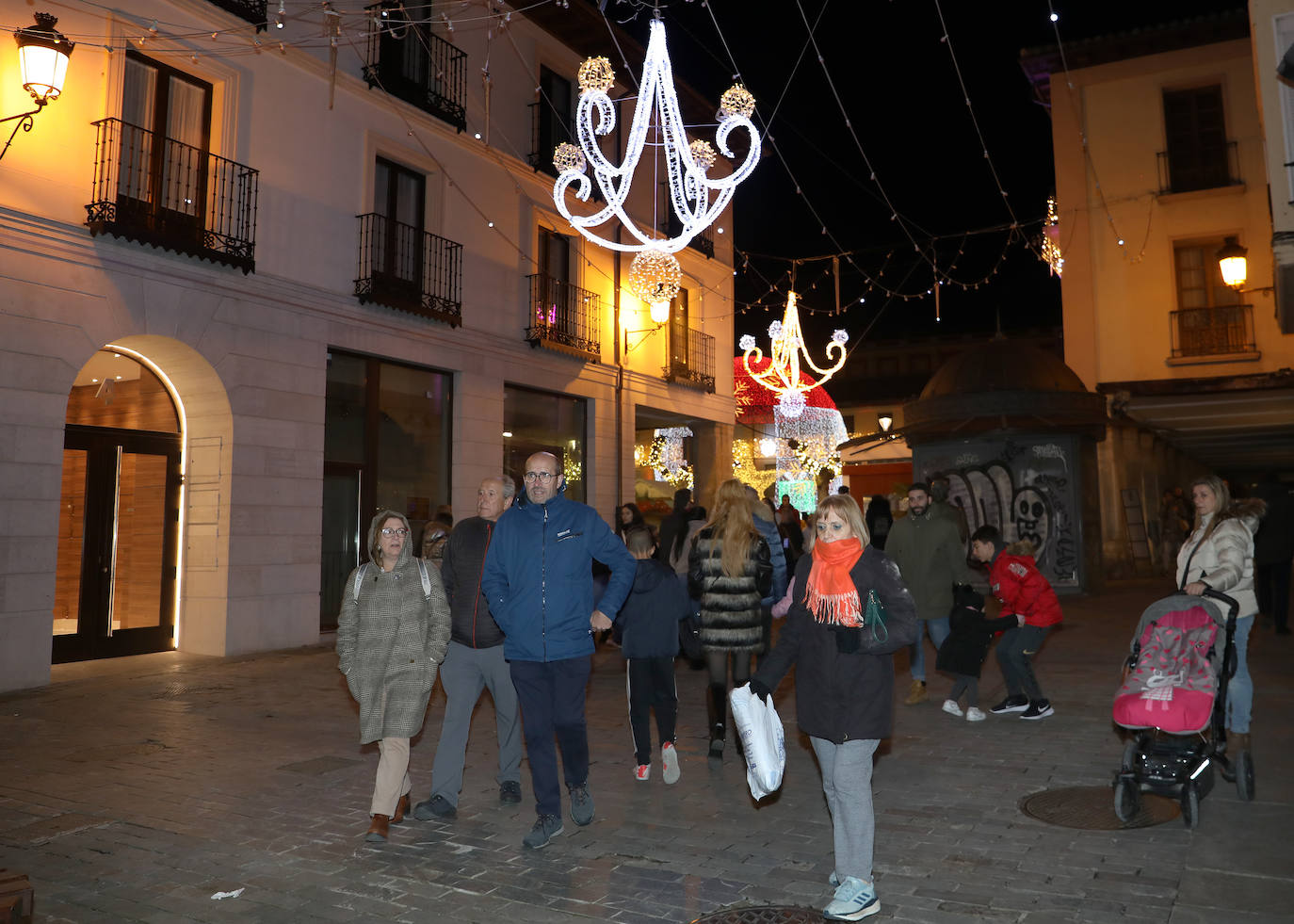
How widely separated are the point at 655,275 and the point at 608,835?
36.6ft

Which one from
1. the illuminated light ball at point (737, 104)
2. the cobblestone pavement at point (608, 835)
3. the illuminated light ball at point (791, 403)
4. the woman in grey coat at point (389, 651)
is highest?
the illuminated light ball at point (737, 104)

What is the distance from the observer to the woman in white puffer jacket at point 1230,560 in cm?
593

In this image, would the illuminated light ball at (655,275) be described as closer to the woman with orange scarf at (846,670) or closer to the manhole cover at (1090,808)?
the manhole cover at (1090,808)

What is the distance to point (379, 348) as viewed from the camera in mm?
14516

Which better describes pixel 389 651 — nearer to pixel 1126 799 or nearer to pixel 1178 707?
pixel 1126 799

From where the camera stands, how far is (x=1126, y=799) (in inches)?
202

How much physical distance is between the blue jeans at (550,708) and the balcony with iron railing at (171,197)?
28.3 feet

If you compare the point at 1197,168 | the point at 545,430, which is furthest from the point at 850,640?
the point at 1197,168

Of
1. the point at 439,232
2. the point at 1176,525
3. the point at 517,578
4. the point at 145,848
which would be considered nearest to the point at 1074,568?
the point at 1176,525

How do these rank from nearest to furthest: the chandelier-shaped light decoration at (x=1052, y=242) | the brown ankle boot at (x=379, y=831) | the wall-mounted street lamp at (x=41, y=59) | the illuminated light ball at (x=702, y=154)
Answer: the brown ankle boot at (x=379, y=831), the wall-mounted street lamp at (x=41, y=59), the illuminated light ball at (x=702, y=154), the chandelier-shaped light decoration at (x=1052, y=242)

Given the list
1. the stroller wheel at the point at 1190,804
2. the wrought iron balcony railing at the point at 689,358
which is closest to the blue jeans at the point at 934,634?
the stroller wheel at the point at 1190,804

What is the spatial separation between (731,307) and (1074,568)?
10665mm

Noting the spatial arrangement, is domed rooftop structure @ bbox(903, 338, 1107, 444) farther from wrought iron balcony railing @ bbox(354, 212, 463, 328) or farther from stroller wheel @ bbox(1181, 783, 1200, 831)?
stroller wheel @ bbox(1181, 783, 1200, 831)

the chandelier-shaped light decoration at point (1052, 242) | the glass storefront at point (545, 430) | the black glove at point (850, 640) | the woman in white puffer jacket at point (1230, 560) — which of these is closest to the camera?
the black glove at point (850, 640)
